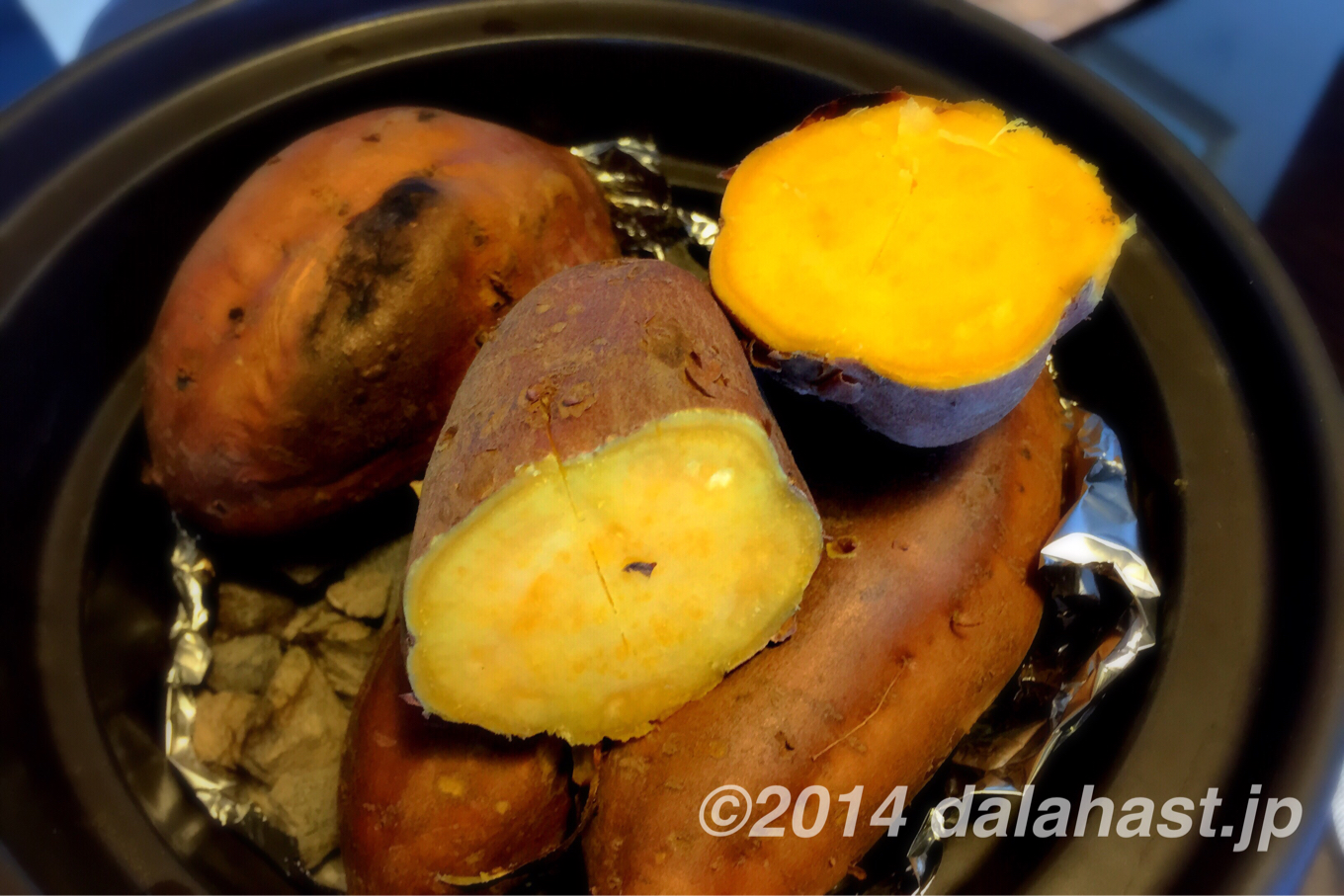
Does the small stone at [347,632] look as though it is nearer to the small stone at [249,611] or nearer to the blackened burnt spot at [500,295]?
the small stone at [249,611]

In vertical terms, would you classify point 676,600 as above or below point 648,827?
above

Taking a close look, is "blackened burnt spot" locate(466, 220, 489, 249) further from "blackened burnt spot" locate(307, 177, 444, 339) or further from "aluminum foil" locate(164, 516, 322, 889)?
"aluminum foil" locate(164, 516, 322, 889)

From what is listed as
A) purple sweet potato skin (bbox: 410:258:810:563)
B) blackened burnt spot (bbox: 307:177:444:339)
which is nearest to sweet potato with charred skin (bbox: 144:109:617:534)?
blackened burnt spot (bbox: 307:177:444:339)

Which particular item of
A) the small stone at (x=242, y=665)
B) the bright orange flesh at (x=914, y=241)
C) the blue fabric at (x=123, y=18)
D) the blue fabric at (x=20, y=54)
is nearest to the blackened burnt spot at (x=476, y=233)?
the bright orange flesh at (x=914, y=241)

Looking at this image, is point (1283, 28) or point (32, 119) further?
point (1283, 28)

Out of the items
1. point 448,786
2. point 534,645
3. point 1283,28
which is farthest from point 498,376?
point 1283,28

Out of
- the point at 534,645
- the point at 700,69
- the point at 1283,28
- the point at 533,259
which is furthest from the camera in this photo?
the point at 1283,28

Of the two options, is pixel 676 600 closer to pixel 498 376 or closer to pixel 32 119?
pixel 498 376
